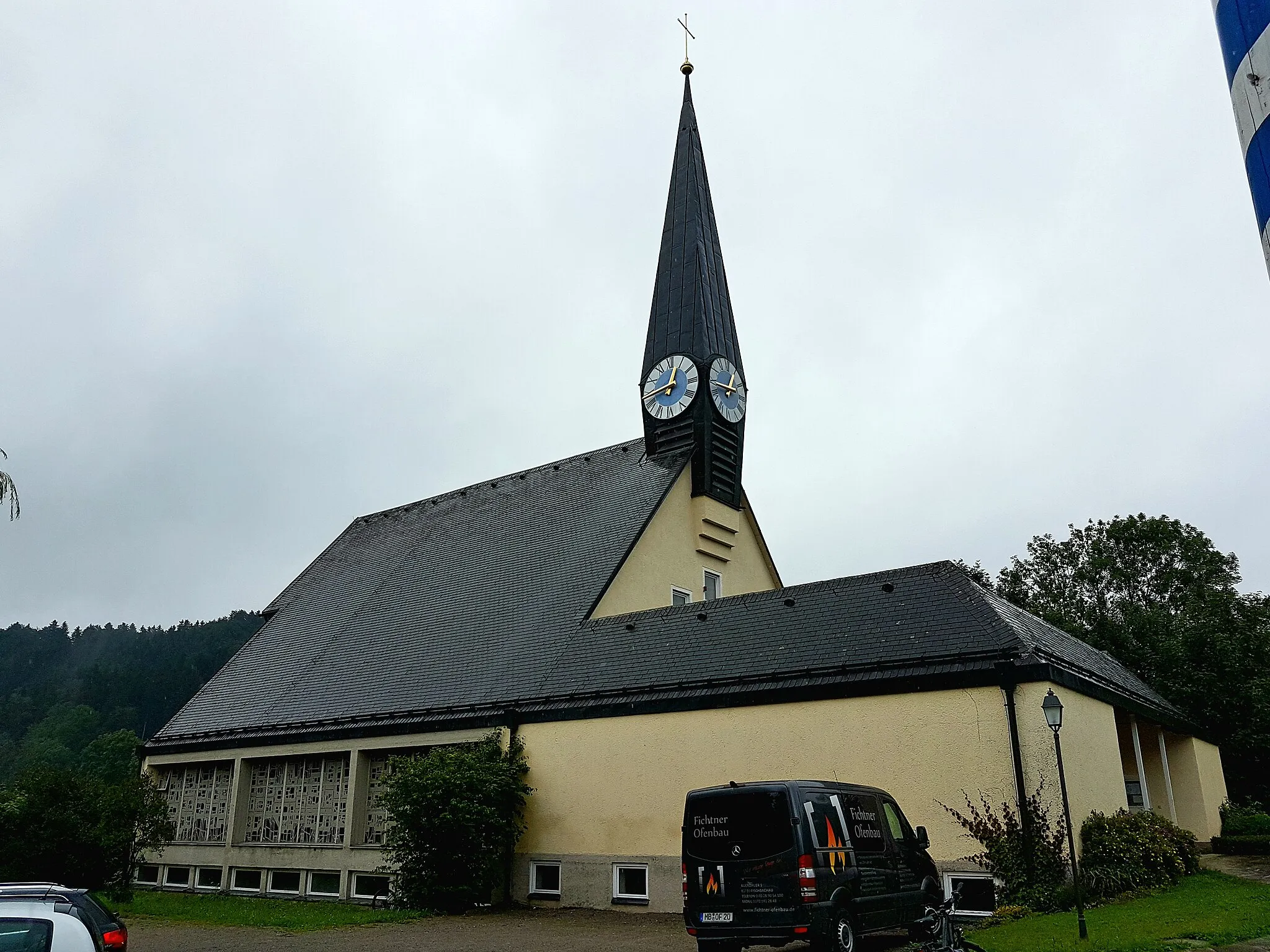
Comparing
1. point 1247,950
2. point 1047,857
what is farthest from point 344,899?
point 1247,950

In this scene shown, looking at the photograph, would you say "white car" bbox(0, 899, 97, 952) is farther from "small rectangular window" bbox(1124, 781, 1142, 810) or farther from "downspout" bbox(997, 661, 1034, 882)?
"small rectangular window" bbox(1124, 781, 1142, 810)

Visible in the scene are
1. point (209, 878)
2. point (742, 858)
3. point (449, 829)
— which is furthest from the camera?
point (209, 878)

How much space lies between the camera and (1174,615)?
3934cm

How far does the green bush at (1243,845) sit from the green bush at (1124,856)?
25.3 feet

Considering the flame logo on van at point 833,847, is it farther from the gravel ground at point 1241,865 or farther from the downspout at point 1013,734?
the gravel ground at point 1241,865

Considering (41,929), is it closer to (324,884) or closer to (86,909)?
(86,909)

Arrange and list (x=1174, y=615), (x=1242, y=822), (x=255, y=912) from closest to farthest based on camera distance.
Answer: (x=255, y=912) → (x=1242, y=822) → (x=1174, y=615)

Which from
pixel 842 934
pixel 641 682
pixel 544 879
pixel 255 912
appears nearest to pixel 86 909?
pixel 842 934

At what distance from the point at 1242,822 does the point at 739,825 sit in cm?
1964

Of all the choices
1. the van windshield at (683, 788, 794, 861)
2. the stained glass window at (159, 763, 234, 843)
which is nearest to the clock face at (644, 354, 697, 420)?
the stained glass window at (159, 763, 234, 843)

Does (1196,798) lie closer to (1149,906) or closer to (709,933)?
(1149,906)

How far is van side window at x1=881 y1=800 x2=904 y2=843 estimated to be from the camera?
12.3m

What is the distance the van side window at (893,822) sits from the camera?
1228cm

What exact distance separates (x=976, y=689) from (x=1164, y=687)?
2111 centimetres
